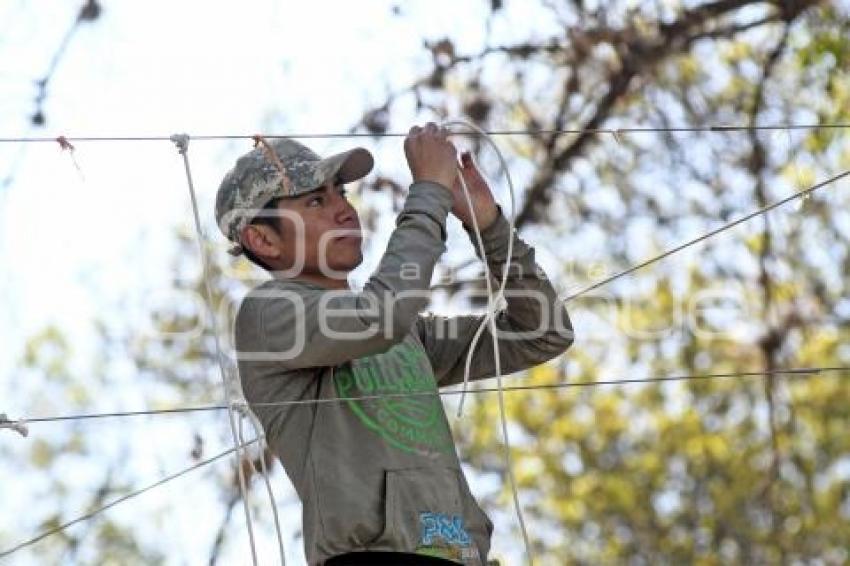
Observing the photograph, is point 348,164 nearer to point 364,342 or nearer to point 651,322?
point 364,342

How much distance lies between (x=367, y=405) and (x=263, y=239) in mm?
187

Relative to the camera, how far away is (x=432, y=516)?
1.62 m

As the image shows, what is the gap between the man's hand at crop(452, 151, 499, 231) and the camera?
178 centimetres

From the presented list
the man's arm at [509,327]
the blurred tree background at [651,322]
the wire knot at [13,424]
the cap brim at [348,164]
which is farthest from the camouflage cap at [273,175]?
the blurred tree background at [651,322]

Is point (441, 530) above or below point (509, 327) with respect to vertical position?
below

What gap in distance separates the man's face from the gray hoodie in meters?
0.02

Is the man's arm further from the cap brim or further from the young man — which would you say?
the cap brim

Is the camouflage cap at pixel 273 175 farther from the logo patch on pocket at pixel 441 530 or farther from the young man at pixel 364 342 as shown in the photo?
the logo patch on pocket at pixel 441 530

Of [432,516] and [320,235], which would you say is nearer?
A: [432,516]

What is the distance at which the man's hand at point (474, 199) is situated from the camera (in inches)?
70.1

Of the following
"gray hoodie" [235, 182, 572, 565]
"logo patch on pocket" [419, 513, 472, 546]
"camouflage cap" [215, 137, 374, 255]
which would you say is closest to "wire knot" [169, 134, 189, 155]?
"camouflage cap" [215, 137, 374, 255]

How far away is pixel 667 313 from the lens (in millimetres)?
4457

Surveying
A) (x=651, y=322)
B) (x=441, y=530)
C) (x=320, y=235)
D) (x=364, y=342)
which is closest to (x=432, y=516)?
(x=441, y=530)

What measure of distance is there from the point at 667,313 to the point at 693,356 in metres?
0.11
